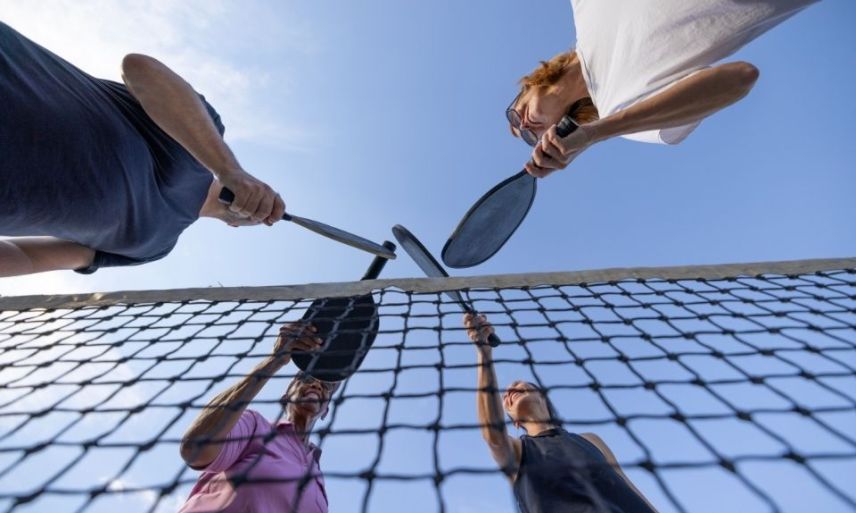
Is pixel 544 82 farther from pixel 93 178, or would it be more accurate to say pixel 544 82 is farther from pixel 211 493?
pixel 211 493

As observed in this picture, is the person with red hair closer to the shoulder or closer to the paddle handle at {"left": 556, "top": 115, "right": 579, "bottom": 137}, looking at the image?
the paddle handle at {"left": 556, "top": 115, "right": 579, "bottom": 137}

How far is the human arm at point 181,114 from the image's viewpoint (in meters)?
1.75

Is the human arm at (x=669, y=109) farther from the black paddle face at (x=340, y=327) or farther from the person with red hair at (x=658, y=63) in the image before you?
the black paddle face at (x=340, y=327)

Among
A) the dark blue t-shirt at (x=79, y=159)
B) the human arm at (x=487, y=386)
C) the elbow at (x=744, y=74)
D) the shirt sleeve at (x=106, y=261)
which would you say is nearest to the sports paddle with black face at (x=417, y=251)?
the human arm at (x=487, y=386)

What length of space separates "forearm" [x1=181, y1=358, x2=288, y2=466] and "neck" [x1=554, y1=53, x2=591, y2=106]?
6.32 feet

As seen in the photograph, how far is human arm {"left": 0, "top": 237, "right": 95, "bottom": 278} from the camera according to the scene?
7.07 ft

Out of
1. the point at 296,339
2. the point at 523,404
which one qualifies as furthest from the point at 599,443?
the point at 296,339

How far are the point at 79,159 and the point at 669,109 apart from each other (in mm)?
2086

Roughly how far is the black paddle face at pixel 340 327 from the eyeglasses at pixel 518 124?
1238mm

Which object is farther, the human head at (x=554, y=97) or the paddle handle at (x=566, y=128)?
the human head at (x=554, y=97)

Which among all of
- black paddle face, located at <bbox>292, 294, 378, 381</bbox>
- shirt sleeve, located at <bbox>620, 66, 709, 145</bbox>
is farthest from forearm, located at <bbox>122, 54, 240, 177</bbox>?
shirt sleeve, located at <bbox>620, 66, 709, 145</bbox>

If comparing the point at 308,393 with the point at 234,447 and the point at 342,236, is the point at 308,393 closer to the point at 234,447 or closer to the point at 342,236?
the point at 234,447

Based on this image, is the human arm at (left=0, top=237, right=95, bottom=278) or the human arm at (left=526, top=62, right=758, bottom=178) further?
the human arm at (left=0, top=237, right=95, bottom=278)

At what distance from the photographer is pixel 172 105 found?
1.75 m
